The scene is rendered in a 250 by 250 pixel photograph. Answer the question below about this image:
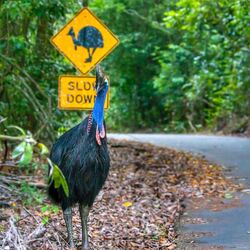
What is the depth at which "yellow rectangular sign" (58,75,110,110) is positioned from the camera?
902 centimetres

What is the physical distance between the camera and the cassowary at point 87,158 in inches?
240

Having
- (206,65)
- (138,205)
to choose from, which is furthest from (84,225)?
(206,65)

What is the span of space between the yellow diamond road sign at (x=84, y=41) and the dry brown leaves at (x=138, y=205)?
2134 millimetres

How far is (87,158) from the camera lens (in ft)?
20.0

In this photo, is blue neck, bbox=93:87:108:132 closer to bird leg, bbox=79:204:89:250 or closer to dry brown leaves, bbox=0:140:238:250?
bird leg, bbox=79:204:89:250

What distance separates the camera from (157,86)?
3350 centimetres

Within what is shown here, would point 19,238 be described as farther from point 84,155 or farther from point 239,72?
point 239,72

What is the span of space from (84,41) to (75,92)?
0.81 m

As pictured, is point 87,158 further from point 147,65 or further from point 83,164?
point 147,65

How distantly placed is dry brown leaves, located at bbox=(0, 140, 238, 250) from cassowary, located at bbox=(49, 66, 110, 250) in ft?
1.61

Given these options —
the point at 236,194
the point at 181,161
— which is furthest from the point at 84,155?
the point at 181,161

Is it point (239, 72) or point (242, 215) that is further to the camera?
point (239, 72)

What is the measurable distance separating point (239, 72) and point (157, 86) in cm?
1023

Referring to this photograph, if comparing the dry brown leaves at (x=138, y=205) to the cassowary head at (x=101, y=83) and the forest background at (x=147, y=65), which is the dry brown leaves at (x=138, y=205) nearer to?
the cassowary head at (x=101, y=83)
